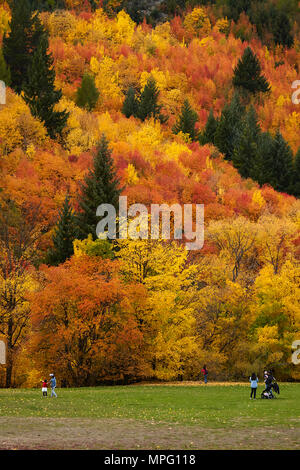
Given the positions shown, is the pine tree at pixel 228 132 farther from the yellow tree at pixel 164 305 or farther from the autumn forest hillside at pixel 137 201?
the yellow tree at pixel 164 305

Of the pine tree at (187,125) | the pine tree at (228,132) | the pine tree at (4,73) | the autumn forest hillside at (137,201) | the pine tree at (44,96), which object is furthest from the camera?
the pine tree at (187,125)

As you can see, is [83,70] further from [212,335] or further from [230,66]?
[212,335]

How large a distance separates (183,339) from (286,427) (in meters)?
30.7

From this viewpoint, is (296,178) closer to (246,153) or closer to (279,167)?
(279,167)

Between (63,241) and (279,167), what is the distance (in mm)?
52148

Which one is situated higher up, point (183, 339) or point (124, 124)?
point (124, 124)

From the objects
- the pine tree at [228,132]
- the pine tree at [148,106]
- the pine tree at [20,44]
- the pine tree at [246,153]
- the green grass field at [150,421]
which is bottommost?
the green grass field at [150,421]

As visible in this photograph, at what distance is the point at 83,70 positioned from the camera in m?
142

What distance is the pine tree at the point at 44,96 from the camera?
332ft

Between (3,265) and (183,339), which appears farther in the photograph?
(3,265)

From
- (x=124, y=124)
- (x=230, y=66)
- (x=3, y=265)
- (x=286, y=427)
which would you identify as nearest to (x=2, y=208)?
(x=3, y=265)

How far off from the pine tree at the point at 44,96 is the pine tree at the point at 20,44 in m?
8.07

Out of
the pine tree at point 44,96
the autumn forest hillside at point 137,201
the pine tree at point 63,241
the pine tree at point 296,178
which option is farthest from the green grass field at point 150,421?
the pine tree at point 296,178
